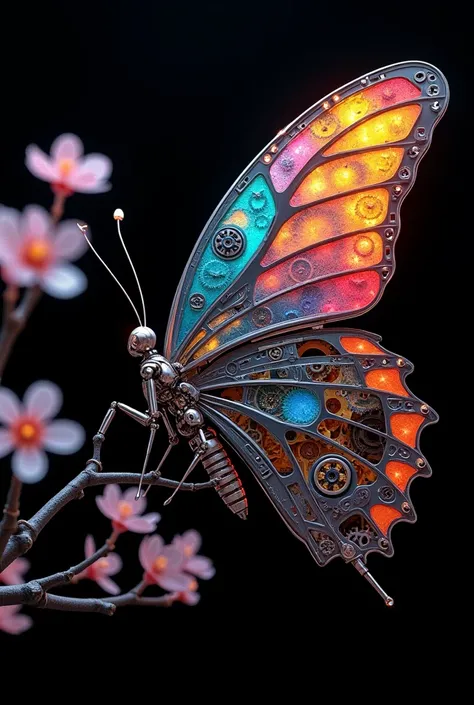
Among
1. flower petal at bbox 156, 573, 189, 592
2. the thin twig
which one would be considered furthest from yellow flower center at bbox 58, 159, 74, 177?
flower petal at bbox 156, 573, 189, 592

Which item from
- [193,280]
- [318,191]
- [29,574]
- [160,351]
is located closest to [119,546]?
[29,574]

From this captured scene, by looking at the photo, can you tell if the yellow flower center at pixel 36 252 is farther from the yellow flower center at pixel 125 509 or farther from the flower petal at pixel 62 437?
the yellow flower center at pixel 125 509

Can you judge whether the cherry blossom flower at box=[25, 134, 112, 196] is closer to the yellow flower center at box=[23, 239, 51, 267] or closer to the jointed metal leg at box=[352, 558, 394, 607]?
the yellow flower center at box=[23, 239, 51, 267]

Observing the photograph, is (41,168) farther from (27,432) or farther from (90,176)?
(27,432)

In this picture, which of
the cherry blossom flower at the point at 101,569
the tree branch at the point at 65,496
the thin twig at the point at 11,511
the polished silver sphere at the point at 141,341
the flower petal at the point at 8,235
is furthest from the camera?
the polished silver sphere at the point at 141,341

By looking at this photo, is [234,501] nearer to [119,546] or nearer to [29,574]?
[119,546]

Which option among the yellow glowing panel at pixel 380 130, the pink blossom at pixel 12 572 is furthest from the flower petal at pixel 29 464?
the yellow glowing panel at pixel 380 130
